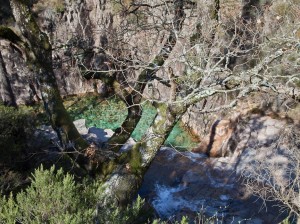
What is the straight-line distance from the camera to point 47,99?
22.6 ft

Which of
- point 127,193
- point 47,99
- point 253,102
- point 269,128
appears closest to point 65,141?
point 47,99

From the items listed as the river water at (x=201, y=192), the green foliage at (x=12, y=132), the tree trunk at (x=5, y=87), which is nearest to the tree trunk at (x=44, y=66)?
the green foliage at (x=12, y=132)

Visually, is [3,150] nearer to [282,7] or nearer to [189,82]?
[189,82]

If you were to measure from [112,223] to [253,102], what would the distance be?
28.0 ft

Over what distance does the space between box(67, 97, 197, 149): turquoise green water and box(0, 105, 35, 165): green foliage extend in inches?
203

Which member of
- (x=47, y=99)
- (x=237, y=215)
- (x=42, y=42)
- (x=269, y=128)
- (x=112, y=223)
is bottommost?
(x=237, y=215)

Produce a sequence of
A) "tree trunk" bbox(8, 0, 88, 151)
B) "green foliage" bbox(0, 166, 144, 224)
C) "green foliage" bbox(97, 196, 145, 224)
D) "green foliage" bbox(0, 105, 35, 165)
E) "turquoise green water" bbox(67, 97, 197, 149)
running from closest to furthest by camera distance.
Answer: "green foliage" bbox(0, 166, 144, 224)
"green foliage" bbox(97, 196, 145, 224)
"tree trunk" bbox(8, 0, 88, 151)
"green foliage" bbox(0, 105, 35, 165)
"turquoise green water" bbox(67, 97, 197, 149)

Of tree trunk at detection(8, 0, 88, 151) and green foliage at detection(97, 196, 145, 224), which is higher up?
tree trunk at detection(8, 0, 88, 151)

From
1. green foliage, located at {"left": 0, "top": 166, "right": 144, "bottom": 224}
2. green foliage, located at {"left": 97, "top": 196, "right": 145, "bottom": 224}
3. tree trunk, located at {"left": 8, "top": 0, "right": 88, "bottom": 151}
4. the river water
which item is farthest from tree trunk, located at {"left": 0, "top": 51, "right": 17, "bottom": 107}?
green foliage, located at {"left": 97, "top": 196, "right": 145, "bottom": 224}

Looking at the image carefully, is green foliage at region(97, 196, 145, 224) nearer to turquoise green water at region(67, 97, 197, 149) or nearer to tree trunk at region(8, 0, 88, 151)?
tree trunk at region(8, 0, 88, 151)

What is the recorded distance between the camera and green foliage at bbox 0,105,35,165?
8.37m

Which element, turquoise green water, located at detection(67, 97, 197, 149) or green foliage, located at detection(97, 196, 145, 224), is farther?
turquoise green water, located at detection(67, 97, 197, 149)

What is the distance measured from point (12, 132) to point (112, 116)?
729 centimetres

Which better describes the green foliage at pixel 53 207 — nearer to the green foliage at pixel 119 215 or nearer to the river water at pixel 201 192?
the green foliage at pixel 119 215
